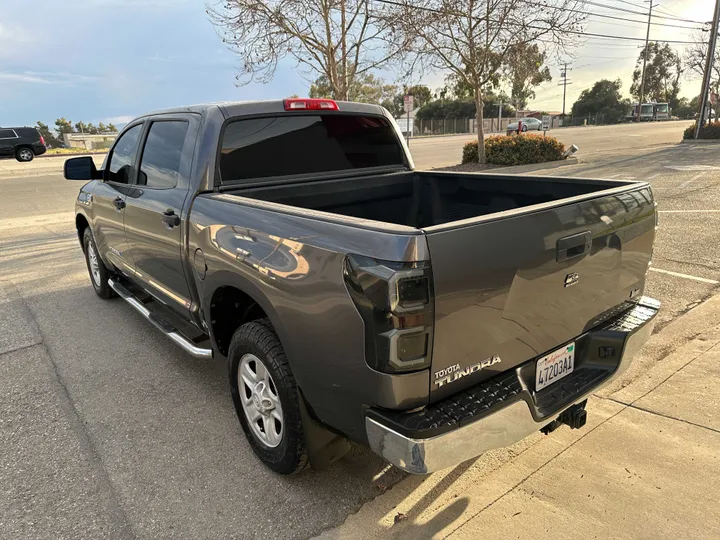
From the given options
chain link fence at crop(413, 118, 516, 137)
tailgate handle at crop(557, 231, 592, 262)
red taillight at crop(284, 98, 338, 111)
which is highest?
red taillight at crop(284, 98, 338, 111)

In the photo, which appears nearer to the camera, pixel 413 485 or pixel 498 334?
pixel 498 334

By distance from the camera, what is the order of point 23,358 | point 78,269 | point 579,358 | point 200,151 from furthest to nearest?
point 78,269, point 23,358, point 200,151, point 579,358

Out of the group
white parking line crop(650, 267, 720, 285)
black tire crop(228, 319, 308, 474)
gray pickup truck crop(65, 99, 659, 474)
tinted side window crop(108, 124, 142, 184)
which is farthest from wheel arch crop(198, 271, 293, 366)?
white parking line crop(650, 267, 720, 285)

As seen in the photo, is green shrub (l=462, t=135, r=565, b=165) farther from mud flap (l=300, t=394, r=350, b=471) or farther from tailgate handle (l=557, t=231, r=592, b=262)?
mud flap (l=300, t=394, r=350, b=471)

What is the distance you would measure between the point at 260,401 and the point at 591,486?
1.72 m

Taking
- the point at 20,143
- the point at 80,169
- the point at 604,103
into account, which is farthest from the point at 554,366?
the point at 604,103

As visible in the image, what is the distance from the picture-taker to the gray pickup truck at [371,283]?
1.94 m

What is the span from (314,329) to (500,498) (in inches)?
50.5

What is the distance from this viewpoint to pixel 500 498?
253cm

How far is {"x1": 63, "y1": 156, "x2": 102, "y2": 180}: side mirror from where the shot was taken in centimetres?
469

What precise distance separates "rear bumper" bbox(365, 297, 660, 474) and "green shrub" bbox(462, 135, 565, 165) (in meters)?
15.4

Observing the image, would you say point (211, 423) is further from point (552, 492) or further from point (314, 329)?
point (552, 492)

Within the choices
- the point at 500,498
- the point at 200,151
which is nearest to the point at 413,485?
the point at 500,498

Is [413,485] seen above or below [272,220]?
below
